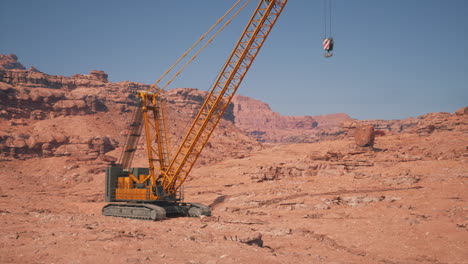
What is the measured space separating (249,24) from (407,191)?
1619 cm

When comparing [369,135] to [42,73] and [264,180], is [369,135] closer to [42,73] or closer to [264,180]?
[264,180]

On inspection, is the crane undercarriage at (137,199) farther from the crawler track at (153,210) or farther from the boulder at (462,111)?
the boulder at (462,111)

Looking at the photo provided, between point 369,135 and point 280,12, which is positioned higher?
point 280,12

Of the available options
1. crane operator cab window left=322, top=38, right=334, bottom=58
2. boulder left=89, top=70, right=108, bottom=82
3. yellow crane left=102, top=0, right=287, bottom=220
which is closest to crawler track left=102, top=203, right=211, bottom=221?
yellow crane left=102, top=0, right=287, bottom=220

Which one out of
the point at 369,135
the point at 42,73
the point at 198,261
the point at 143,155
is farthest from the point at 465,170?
the point at 42,73

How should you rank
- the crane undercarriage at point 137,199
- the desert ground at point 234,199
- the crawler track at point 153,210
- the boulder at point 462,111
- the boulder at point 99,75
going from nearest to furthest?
the desert ground at point 234,199
the crawler track at point 153,210
the crane undercarriage at point 137,199
the boulder at point 462,111
the boulder at point 99,75

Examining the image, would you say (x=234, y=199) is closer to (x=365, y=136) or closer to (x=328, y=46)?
(x=328, y=46)

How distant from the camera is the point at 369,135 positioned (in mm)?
50406

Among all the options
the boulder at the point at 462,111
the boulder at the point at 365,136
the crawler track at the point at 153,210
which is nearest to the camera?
the crawler track at the point at 153,210

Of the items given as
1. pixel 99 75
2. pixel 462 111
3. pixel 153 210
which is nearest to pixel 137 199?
pixel 153 210

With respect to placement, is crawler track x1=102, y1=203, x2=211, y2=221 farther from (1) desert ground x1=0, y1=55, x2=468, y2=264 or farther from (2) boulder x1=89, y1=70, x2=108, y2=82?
(2) boulder x1=89, y1=70, x2=108, y2=82

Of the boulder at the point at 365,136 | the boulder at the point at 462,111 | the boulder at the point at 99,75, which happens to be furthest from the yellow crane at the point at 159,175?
the boulder at the point at 99,75

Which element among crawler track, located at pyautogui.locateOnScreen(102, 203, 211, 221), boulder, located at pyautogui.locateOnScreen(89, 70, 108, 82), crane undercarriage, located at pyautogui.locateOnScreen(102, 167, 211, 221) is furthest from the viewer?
boulder, located at pyautogui.locateOnScreen(89, 70, 108, 82)

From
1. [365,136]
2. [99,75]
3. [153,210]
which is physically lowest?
[153,210]
